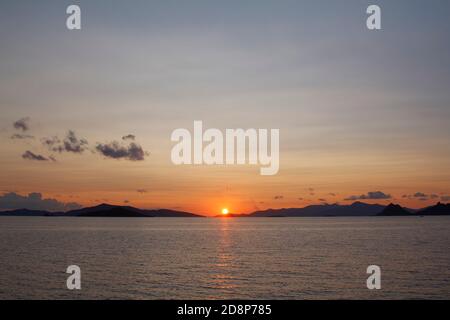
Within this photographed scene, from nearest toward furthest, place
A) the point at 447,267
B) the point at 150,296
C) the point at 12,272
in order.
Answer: the point at 150,296 → the point at 12,272 → the point at 447,267

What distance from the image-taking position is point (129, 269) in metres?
72.8

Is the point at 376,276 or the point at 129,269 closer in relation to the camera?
the point at 376,276

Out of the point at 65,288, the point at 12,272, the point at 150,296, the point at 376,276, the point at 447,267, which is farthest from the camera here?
the point at 447,267

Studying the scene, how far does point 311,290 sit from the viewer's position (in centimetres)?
5381

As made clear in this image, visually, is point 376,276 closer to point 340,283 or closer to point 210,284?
point 340,283
